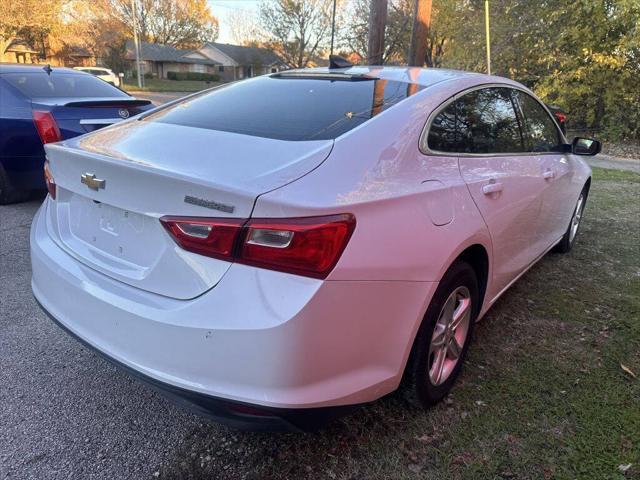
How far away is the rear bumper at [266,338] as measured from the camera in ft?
5.44

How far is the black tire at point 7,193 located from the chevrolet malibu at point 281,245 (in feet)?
11.8

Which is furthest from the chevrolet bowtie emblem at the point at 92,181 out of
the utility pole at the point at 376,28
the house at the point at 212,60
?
the house at the point at 212,60

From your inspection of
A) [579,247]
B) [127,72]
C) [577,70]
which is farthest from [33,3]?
[579,247]

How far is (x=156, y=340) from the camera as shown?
5.94ft

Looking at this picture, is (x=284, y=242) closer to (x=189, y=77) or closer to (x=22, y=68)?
(x=22, y=68)

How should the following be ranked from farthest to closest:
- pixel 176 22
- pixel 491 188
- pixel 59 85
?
pixel 176 22
pixel 59 85
pixel 491 188

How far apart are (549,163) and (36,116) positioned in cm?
459

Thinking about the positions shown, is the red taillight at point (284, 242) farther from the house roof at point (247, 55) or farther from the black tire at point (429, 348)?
the house roof at point (247, 55)

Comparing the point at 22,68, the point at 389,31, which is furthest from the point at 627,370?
the point at 389,31

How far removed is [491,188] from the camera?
8.63 ft

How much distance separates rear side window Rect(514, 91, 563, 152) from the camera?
3541 mm

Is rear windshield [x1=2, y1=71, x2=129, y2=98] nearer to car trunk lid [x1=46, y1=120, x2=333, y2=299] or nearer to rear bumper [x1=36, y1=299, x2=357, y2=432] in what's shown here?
car trunk lid [x1=46, y1=120, x2=333, y2=299]

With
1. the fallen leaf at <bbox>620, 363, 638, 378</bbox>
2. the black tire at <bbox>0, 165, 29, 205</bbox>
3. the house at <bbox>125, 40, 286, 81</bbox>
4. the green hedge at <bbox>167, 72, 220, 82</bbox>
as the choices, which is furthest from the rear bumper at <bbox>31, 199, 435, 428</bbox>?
the house at <bbox>125, 40, 286, 81</bbox>

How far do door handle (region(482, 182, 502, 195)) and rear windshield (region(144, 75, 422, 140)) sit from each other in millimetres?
595
